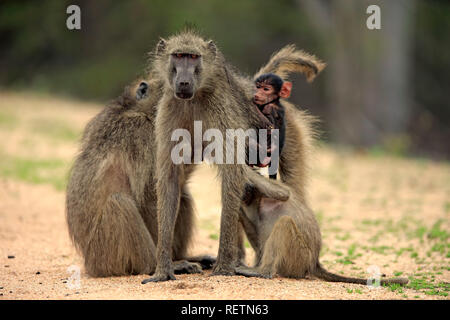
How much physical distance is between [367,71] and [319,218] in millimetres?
9574

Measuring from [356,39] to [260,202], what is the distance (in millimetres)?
12017

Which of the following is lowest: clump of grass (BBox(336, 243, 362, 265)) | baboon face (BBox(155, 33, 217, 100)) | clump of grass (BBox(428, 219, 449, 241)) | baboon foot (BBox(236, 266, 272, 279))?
clump of grass (BBox(336, 243, 362, 265))

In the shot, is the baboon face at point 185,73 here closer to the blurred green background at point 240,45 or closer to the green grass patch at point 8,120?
the green grass patch at point 8,120

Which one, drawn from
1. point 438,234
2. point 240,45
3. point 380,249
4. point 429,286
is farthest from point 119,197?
point 240,45

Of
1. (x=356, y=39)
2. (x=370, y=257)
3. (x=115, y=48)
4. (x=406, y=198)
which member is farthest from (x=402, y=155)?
(x=115, y=48)

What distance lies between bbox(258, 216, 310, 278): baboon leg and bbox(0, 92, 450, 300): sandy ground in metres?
0.13

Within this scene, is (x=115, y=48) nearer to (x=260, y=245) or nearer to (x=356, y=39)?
(x=356, y=39)

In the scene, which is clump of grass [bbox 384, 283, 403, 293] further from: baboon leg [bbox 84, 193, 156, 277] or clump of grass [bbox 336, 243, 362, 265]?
baboon leg [bbox 84, 193, 156, 277]

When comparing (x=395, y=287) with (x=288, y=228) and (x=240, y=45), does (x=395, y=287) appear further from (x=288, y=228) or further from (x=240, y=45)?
Result: (x=240, y=45)

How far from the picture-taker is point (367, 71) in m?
17.2

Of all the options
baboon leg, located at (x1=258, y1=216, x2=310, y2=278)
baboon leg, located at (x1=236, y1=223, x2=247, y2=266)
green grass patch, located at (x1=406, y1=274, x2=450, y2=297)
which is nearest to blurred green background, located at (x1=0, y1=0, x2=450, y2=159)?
baboon leg, located at (x1=236, y1=223, x2=247, y2=266)

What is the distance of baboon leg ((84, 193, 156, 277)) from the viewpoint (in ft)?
18.5

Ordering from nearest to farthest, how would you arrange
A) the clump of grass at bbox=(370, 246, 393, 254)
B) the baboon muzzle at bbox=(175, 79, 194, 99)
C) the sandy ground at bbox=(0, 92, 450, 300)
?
the sandy ground at bbox=(0, 92, 450, 300) → the baboon muzzle at bbox=(175, 79, 194, 99) → the clump of grass at bbox=(370, 246, 393, 254)
